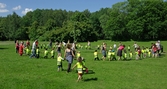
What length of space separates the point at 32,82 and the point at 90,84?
363 centimetres

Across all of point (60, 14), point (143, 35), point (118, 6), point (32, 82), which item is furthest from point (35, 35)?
point (32, 82)

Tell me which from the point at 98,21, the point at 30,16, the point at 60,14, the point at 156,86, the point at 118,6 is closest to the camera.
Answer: the point at 156,86

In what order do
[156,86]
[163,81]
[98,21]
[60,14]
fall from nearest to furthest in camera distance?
[156,86] → [163,81] → [98,21] → [60,14]

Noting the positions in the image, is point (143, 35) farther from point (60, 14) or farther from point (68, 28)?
point (60, 14)

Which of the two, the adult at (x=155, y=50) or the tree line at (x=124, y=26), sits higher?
the tree line at (x=124, y=26)

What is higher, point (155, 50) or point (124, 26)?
point (124, 26)

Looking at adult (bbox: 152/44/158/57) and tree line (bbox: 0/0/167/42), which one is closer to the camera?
adult (bbox: 152/44/158/57)

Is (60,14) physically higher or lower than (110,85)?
higher

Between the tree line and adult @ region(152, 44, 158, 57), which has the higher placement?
the tree line

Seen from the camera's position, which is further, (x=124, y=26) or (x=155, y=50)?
(x=124, y=26)

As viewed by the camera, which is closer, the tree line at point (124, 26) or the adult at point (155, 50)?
the adult at point (155, 50)

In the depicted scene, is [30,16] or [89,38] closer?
[89,38]

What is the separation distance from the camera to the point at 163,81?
45.9ft

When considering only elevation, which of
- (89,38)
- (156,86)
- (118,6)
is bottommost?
(156,86)
